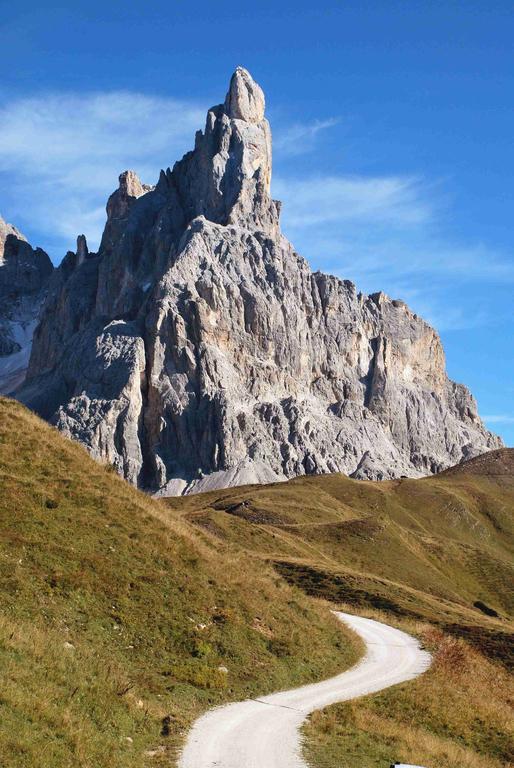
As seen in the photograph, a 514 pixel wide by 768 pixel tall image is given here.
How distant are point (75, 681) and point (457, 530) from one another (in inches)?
4484

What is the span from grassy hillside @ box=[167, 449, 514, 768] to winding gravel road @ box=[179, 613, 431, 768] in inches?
27.2

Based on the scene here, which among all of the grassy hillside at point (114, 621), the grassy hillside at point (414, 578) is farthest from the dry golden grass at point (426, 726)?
the grassy hillside at point (114, 621)

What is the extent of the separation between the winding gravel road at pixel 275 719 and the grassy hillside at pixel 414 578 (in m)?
0.69

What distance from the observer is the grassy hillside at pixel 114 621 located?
17203 millimetres

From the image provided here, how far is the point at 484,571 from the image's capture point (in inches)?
3713

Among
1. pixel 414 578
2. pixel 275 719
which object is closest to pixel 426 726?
pixel 275 719

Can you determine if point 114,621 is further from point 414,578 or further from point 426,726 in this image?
point 414,578

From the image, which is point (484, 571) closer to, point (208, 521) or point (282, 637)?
point (208, 521)

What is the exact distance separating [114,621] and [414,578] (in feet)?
197

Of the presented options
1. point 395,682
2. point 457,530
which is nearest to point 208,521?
point 395,682

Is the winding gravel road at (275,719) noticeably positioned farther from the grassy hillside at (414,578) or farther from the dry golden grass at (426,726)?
the grassy hillside at (414,578)

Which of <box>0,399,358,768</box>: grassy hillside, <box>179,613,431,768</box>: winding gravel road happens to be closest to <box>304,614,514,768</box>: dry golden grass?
<box>179,613,431,768</box>: winding gravel road

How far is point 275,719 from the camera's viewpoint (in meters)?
21.9

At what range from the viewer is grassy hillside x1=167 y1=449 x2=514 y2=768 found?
74.5ft
